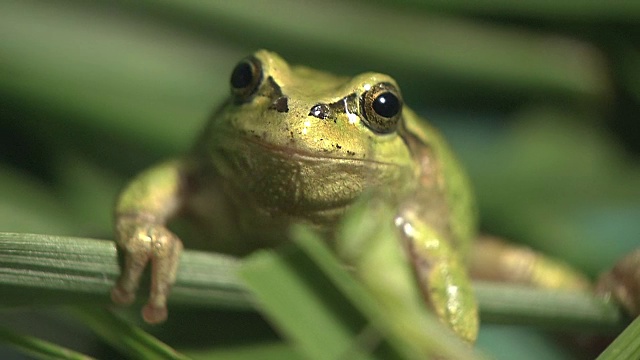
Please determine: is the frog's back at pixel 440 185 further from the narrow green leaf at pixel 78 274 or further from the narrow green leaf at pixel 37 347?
the narrow green leaf at pixel 37 347

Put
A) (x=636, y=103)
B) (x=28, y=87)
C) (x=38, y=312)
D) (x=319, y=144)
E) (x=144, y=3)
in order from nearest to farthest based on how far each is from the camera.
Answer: (x=319, y=144) < (x=38, y=312) < (x=28, y=87) < (x=144, y=3) < (x=636, y=103)

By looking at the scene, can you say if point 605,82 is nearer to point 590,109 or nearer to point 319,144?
point 590,109

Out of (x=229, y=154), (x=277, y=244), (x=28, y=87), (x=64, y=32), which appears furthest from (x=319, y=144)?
(x=64, y=32)

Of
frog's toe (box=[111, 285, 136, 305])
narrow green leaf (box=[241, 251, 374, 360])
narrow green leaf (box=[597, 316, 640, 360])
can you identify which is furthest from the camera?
frog's toe (box=[111, 285, 136, 305])

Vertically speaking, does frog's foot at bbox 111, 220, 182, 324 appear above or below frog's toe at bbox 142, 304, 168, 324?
above

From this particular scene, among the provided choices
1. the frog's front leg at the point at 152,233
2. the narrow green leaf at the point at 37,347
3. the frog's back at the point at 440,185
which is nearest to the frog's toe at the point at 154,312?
the frog's front leg at the point at 152,233

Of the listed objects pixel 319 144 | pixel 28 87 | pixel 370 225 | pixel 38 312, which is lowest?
pixel 38 312

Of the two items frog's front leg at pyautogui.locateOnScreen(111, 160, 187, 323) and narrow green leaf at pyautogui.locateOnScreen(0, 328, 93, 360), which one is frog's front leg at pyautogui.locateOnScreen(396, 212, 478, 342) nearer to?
frog's front leg at pyautogui.locateOnScreen(111, 160, 187, 323)

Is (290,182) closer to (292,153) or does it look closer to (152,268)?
(292,153)

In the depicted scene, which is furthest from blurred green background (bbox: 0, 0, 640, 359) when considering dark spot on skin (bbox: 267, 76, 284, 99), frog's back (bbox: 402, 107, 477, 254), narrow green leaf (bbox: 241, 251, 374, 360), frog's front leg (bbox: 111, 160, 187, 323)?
narrow green leaf (bbox: 241, 251, 374, 360)
